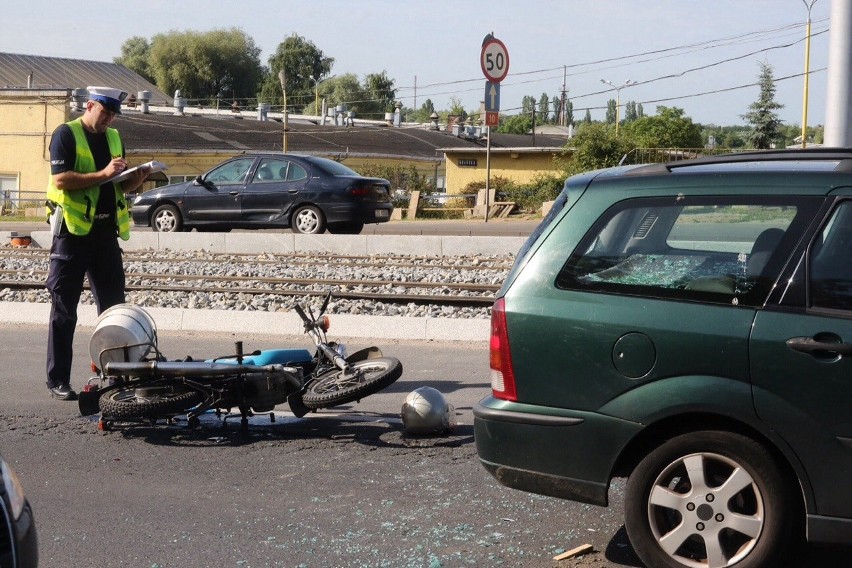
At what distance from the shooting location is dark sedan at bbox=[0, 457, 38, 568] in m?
3.36

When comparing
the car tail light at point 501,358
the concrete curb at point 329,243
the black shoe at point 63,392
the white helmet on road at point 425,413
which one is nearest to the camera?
the car tail light at point 501,358

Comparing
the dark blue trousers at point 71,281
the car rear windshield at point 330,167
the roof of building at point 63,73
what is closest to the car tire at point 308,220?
the car rear windshield at point 330,167

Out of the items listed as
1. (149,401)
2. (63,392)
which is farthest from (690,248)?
(63,392)

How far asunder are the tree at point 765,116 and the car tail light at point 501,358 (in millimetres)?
63267

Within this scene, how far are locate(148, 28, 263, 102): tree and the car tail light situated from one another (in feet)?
363

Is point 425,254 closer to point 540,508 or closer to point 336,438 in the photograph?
point 336,438

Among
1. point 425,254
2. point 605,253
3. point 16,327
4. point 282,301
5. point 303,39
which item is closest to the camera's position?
point 605,253

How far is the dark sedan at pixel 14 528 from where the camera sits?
11.0 ft

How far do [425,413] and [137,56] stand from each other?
124 metres

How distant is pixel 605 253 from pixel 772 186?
71 cm

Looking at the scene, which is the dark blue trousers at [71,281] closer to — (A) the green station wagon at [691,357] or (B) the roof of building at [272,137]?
(A) the green station wagon at [691,357]

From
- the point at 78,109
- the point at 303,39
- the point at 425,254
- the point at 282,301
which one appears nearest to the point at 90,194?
the point at 282,301

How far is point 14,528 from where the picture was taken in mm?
3439

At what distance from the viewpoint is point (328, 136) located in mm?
60375
